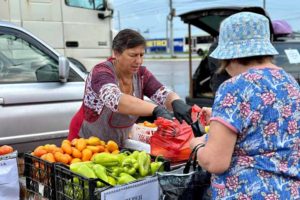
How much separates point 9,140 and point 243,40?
3278 millimetres

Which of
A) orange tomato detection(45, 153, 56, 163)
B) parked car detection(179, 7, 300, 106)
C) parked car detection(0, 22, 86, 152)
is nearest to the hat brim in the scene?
orange tomato detection(45, 153, 56, 163)

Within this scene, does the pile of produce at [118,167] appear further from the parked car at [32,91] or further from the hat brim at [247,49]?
the parked car at [32,91]

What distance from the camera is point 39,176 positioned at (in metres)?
2.63

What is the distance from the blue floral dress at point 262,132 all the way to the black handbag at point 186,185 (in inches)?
9.6

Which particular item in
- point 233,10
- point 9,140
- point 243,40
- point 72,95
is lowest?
point 9,140

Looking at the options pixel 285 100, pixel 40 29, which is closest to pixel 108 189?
pixel 285 100

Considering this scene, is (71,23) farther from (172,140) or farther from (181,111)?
(172,140)

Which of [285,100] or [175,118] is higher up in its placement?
[285,100]

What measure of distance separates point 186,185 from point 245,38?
0.73 m

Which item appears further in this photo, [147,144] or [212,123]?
[147,144]

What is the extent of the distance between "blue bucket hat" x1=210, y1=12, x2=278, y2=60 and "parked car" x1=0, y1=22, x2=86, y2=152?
9.66 ft

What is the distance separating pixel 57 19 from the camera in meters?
8.28

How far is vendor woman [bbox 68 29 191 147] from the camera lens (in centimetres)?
287

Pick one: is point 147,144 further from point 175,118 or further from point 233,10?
point 233,10
